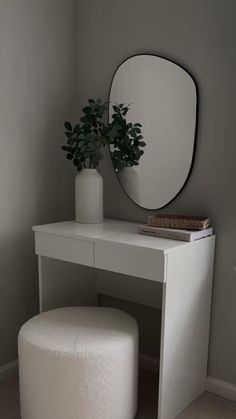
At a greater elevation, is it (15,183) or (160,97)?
(160,97)

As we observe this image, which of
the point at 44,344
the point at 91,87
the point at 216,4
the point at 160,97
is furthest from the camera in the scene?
the point at 91,87

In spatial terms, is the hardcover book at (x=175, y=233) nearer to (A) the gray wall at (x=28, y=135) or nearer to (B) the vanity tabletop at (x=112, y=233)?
(B) the vanity tabletop at (x=112, y=233)

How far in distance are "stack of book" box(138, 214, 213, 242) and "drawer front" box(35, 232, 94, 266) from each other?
0.26 meters

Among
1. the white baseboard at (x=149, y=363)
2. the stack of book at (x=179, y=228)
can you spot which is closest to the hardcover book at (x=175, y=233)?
the stack of book at (x=179, y=228)

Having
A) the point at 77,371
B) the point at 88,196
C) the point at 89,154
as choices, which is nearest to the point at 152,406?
the point at 77,371

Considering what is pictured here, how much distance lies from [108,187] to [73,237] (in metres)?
0.53

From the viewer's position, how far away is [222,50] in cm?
202

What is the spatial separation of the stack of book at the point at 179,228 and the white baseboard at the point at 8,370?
0.95 metres

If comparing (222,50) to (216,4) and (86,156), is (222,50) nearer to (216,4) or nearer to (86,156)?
(216,4)

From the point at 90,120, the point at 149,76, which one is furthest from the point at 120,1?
the point at 90,120

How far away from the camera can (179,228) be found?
2.03 meters

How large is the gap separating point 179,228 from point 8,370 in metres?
1.11

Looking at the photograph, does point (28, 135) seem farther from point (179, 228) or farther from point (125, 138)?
point (179, 228)

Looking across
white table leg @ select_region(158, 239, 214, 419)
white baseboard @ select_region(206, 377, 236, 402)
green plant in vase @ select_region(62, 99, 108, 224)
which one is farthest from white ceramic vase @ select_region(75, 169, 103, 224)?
white baseboard @ select_region(206, 377, 236, 402)
